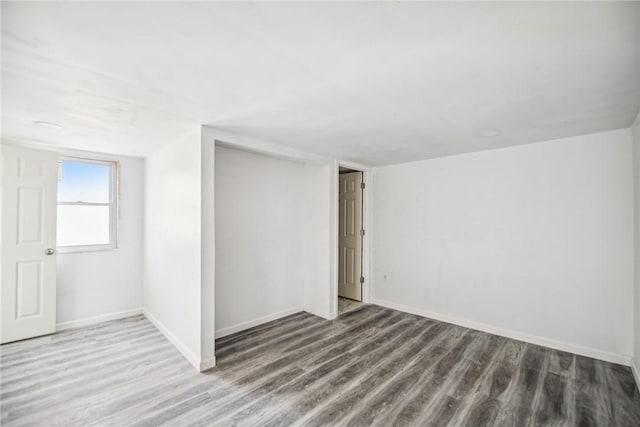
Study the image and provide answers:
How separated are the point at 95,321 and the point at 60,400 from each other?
1798 millimetres

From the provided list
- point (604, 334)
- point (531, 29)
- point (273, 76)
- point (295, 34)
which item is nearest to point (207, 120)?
point (273, 76)

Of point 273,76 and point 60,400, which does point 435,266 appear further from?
point 60,400

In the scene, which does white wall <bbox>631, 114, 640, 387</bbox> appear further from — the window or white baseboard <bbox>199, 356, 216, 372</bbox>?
the window

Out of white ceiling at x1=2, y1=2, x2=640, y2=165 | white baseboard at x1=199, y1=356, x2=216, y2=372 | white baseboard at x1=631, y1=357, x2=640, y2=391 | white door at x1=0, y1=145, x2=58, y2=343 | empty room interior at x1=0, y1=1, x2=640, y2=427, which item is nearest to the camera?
white ceiling at x1=2, y1=2, x2=640, y2=165

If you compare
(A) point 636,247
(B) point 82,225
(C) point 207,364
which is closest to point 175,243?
(C) point 207,364

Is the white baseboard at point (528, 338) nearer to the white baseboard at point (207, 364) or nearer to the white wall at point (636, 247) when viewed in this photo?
the white wall at point (636, 247)

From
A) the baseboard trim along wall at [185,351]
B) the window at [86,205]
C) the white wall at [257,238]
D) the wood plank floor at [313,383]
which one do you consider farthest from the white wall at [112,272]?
the white wall at [257,238]

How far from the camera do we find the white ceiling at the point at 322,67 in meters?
1.19

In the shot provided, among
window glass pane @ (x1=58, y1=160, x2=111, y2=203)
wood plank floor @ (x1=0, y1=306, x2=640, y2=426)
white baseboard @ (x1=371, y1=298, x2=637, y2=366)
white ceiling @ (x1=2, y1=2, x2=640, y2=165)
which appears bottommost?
wood plank floor @ (x1=0, y1=306, x2=640, y2=426)

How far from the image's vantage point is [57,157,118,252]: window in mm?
3537

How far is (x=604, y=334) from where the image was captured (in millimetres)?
2779

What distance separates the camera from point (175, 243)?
3.06 meters

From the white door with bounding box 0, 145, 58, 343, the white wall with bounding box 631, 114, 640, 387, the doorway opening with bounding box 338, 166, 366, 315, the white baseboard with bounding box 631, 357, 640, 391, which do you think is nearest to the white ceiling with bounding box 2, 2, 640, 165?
the white wall with bounding box 631, 114, 640, 387

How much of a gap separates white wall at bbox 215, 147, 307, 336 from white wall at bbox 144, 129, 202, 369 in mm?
441
